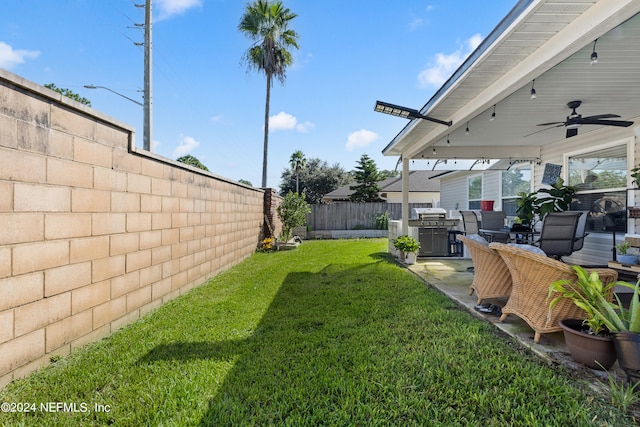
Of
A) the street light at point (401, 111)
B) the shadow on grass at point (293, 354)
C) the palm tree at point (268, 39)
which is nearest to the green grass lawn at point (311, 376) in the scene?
the shadow on grass at point (293, 354)

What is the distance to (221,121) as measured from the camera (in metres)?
21.6

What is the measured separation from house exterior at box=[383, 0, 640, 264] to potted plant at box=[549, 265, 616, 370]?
1898 millimetres

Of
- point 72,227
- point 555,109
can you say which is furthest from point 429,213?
point 72,227

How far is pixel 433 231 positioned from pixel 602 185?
11.0ft

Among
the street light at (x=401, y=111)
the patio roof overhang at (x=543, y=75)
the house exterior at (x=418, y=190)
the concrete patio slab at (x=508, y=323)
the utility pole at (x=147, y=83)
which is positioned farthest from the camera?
the house exterior at (x=418, y=190)

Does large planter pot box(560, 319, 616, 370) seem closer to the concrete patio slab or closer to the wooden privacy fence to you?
the concrete patio slab

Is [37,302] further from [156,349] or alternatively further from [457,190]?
[457,190]

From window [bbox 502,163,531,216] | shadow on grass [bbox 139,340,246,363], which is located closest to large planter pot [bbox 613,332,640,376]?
shadow on grass [bbox 139,340,246,363]

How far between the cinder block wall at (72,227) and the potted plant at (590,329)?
151 inches

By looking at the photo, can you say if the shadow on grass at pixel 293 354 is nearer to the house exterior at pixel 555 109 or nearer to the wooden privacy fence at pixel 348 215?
the house exterior at pixel 555 109

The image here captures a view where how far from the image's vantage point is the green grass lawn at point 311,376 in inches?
73.5

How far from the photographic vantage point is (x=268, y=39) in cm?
1453

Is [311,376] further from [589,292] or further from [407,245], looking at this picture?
[407,245]

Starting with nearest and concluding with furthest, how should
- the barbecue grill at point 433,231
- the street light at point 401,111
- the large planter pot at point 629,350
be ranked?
the large planter pot at point 629,350
the street light at point 401,111
the barbecue grill at point 433,231
